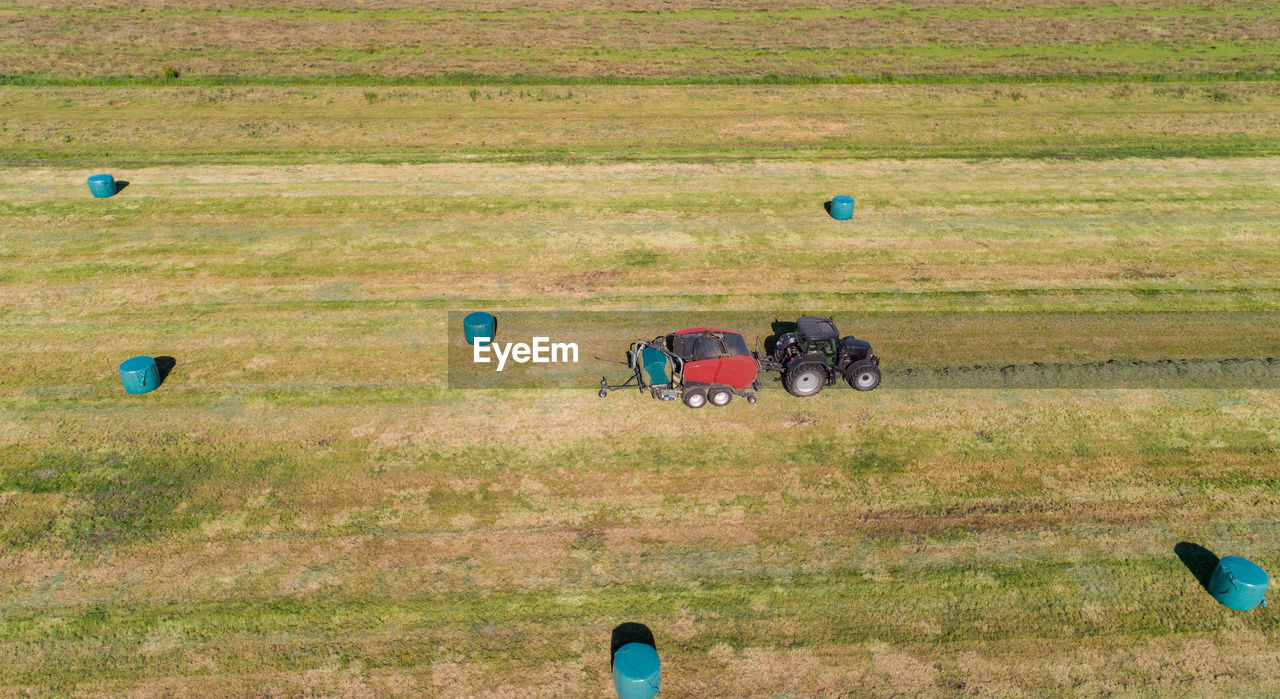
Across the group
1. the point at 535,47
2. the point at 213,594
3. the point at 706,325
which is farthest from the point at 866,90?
the point at 213,594

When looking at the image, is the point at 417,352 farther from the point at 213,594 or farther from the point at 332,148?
the point at 332,148

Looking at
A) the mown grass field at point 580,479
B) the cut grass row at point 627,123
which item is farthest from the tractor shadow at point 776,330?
the cut grass row at point 627,123

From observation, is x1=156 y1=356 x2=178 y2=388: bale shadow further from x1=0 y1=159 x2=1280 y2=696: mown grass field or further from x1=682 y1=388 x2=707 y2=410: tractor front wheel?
x1=682 y1=388 x2=707 y2=410: tractor front wheel

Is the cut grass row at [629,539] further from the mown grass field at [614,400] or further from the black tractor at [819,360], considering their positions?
the black tractor at [819,360]

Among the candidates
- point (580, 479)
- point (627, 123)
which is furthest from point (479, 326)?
point (627, 123)

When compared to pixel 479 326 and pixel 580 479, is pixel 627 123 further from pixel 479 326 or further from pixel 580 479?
pixel 580 479

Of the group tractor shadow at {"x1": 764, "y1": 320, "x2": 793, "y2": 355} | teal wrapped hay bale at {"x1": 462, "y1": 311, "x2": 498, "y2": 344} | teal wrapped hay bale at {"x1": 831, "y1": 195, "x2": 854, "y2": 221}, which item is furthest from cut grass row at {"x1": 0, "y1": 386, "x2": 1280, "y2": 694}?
teal wrapped hay bale at {"x1": 831, "y1": 195, "x2": 854, "y2": 221}
